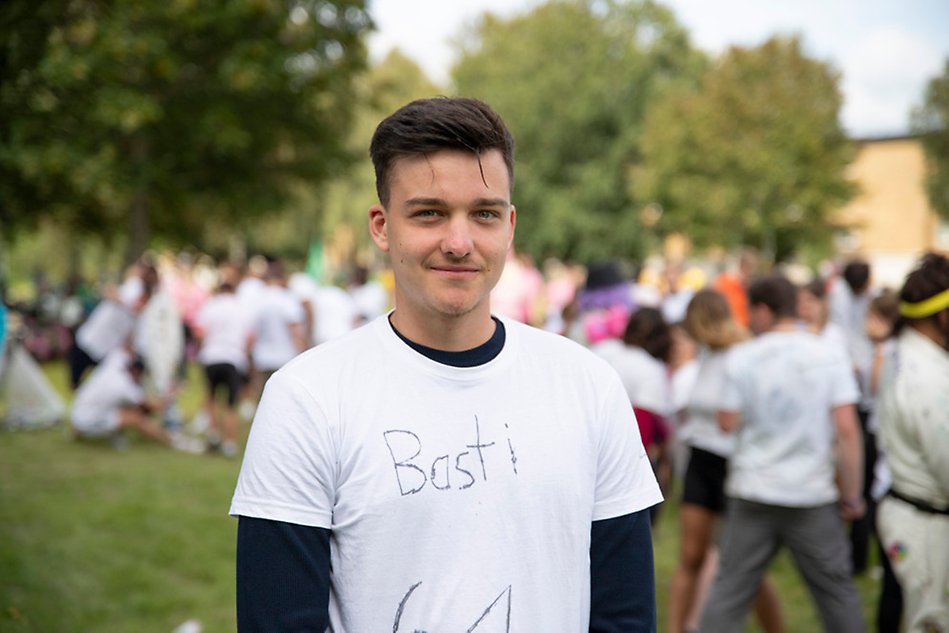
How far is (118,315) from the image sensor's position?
12.1m

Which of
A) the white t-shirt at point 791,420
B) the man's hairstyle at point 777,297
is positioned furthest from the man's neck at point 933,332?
the man's hairstyle at point 777,297

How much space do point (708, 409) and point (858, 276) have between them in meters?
3.62

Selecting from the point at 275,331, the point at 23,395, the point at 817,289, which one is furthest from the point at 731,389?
the point at 23,395

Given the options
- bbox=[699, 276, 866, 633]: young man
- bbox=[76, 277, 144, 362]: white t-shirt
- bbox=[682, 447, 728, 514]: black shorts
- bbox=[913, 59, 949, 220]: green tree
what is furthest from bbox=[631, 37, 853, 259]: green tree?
bbox=[699, 276, 866, 633]: young man

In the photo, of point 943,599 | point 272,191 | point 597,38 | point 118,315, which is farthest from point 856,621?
point 597,38

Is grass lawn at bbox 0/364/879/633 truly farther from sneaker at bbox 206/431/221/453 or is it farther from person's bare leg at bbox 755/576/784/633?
person's bare leg at bbox 755/576/784/633

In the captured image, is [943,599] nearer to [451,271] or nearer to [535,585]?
[535,585]

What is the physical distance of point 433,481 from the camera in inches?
71.7

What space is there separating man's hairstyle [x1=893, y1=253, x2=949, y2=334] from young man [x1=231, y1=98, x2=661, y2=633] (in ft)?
8.10

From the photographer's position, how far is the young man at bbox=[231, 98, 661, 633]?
178 centimetres

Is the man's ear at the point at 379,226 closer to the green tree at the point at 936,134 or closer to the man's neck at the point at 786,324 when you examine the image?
the man's neck at the point at 786,324

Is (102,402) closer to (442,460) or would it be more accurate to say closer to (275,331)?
(275,331)

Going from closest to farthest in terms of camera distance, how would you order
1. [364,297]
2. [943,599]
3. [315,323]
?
1. [943,599]
2. [315,323]
3. [364,297]

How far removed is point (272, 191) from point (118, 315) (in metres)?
12.6
